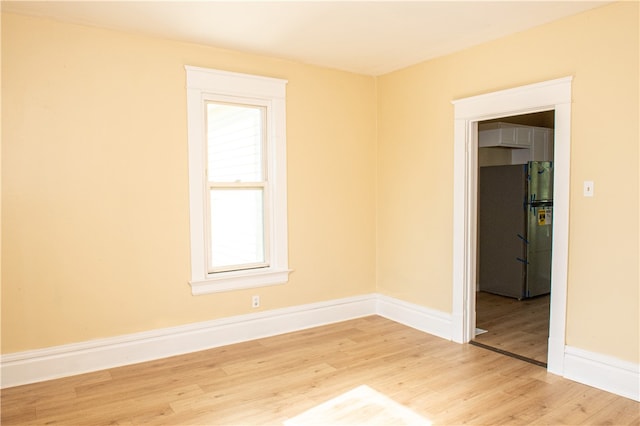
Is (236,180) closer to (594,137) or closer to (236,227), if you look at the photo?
(236,227)

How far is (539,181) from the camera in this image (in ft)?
18.4

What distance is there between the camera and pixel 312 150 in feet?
14.8

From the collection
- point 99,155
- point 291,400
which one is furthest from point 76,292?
point 291,400

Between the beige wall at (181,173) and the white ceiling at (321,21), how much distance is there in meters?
0.17

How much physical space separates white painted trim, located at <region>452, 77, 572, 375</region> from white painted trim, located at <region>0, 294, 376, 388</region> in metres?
1.25

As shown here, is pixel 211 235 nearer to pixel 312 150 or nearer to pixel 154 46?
pixel 312 150

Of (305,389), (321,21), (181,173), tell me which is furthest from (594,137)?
(181,173)

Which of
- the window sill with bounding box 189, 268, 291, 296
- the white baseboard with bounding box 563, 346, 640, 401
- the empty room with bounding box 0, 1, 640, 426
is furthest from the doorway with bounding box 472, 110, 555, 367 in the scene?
the window sill with bounding box 189, 268, 291, 296

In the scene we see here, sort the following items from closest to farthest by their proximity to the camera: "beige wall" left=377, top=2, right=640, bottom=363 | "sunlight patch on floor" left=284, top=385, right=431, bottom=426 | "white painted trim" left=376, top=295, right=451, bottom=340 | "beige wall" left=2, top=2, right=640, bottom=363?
"sunlight patch on floor" left=284, top=385, right=431, bottom=426 → "beige wall" left=377, top=2, right=640, bottom=363 → "beige wall" left=2, top=2, right=640, bottom=363 → "white painted trim" left=376, top=295, right=451, bottom=340

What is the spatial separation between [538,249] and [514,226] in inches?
16.3

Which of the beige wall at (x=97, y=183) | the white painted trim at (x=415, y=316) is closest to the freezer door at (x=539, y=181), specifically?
the white painted trim at (x=415, y=316)

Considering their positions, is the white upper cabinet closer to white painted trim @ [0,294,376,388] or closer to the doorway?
the doorway

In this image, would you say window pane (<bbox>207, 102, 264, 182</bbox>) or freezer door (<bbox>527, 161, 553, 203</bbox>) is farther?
freezer door (<bbox>527, 161, 553, 203</bbox>)

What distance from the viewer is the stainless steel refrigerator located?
18.1 ft
